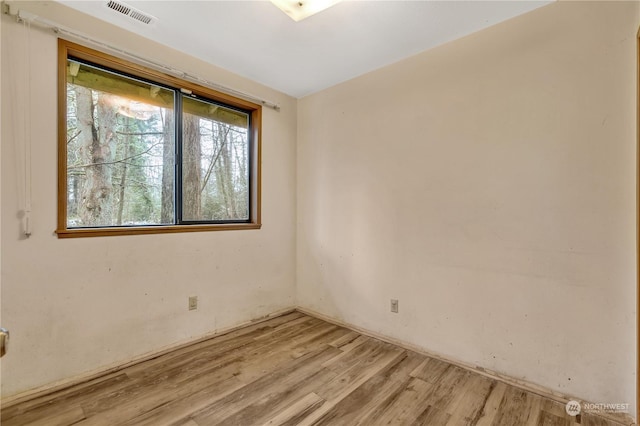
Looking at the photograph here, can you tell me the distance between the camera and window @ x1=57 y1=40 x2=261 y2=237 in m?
2.07

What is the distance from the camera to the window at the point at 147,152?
2.07 meters

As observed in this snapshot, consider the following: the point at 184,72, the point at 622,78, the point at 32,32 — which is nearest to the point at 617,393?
the point at 622,78

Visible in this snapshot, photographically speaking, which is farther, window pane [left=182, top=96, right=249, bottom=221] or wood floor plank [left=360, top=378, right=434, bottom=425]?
window pane [left=182, top=96, right=249, bottom=221]

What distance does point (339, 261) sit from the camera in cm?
308

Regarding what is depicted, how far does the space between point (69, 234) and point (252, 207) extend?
1.58m

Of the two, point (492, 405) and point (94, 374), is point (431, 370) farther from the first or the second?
point (94, 374)

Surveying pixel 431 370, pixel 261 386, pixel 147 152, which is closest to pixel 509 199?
pixel 431 370

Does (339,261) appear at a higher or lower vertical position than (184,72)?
lower

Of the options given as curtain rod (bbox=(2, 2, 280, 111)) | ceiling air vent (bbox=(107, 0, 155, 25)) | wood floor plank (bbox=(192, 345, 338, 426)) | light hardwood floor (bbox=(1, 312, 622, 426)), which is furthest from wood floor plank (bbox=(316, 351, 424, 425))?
ceiling air vent (bbox=(107, 0, 155, 25))

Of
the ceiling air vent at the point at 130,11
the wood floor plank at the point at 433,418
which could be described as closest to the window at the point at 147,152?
the ceiling air vent at the point at 130,11

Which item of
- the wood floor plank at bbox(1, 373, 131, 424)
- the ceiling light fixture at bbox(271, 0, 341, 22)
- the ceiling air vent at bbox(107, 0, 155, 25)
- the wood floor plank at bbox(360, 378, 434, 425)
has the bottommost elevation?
the wood floor plank at bbox(360, 378, 434, 425)

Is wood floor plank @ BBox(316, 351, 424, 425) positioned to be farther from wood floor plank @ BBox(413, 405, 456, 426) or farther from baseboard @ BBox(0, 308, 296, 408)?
baseboard @ BBox(0, 308, 296, 408)

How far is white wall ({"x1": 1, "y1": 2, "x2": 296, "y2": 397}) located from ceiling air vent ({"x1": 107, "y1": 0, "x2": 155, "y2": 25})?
0.22m

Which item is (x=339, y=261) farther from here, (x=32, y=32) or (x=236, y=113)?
(x=32, y=32)
